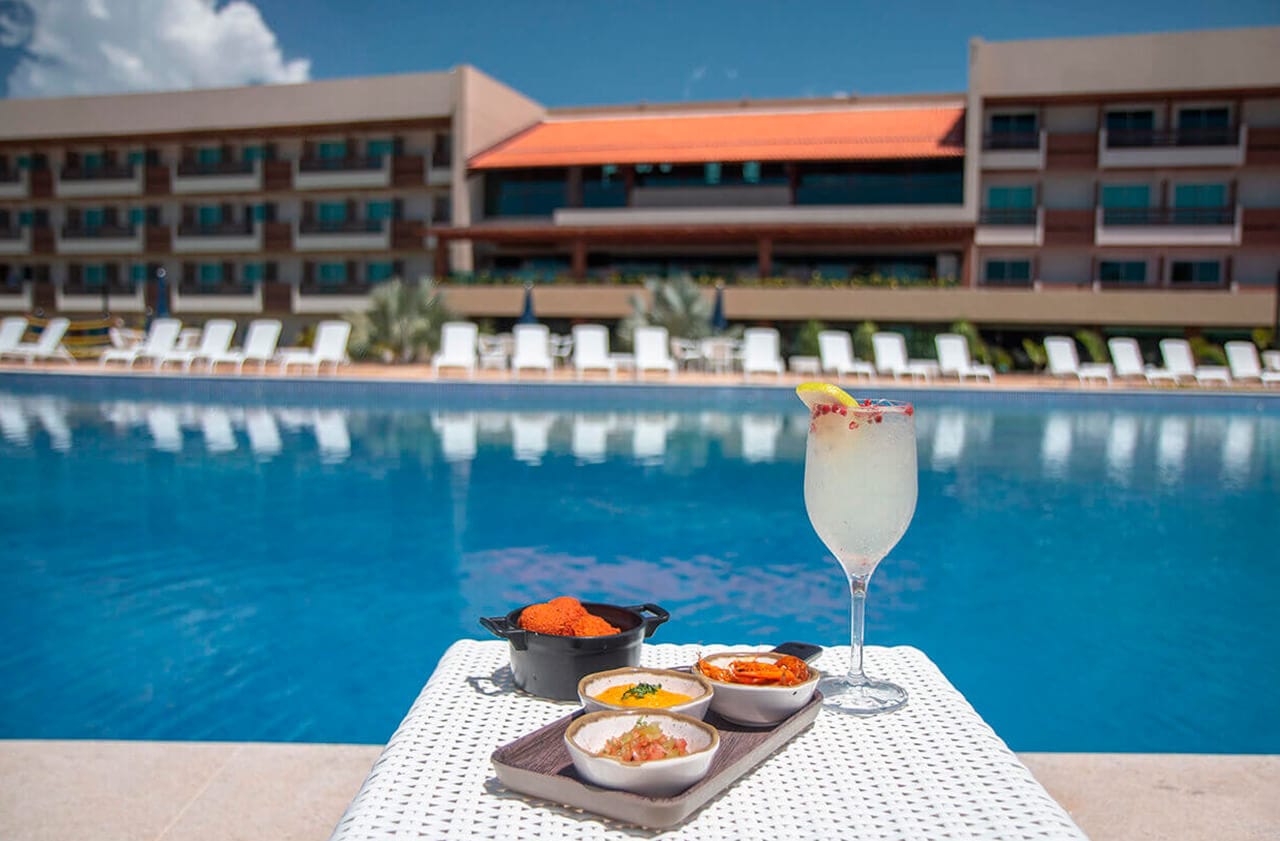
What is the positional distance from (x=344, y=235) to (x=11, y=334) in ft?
39.4

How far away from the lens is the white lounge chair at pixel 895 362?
2094 centimetres

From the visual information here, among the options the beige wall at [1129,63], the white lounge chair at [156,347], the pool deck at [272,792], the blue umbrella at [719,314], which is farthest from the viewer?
the beige wall at [1129,63]

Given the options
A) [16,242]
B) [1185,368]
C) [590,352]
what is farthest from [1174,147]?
[16,242]

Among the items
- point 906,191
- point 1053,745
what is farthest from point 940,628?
point 906,191

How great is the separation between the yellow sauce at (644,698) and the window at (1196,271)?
104 feet

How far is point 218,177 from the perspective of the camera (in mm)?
35531

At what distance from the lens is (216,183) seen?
3556 cm

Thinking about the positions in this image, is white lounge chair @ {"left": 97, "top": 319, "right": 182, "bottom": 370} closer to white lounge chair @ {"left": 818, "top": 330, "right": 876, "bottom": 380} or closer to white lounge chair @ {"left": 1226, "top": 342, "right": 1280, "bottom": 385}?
white lounge chair @ {"left": 818, "top": 330, "right": 876, "bottom": 380}

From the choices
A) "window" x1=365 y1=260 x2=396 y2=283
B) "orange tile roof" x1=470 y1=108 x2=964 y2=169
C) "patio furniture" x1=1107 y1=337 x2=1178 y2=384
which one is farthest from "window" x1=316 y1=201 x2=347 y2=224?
"patio furniture" x1=1107 y1=337 x2=1178 y2=384

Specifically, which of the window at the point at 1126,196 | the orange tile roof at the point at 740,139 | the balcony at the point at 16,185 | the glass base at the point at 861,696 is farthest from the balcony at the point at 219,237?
the glass base at the point at 861,696

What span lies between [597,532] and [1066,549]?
3170mm

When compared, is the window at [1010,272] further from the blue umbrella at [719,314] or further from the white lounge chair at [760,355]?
the white lounge chair at [760,355]

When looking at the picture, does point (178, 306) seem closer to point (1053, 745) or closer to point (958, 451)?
point (958, 451)

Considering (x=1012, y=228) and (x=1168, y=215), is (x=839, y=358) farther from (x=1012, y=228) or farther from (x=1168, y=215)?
(x=1168, y=215)
